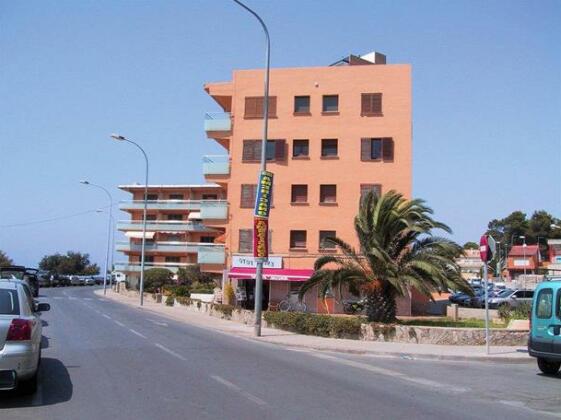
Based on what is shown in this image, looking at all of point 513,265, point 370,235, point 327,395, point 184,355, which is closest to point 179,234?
point 513,265

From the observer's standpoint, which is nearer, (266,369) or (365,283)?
(266,369)

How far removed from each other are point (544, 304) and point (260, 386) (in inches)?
284

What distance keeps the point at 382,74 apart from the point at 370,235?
71.9 feet

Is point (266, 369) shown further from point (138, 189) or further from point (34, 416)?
point (138, 189)

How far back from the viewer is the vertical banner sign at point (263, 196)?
2214 centimetres

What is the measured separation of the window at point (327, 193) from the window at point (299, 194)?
1045mm

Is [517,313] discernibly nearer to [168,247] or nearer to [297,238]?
[297,238]

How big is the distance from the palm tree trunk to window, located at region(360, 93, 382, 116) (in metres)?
21.5

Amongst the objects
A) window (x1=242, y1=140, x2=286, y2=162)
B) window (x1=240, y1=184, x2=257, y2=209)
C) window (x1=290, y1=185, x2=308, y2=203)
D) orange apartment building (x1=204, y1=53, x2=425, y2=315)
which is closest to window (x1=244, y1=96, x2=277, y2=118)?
orange apartment building (x1=204, y1=53, x2=425, y2=315)

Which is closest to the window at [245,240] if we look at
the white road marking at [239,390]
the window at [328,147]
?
the window at [328,147]

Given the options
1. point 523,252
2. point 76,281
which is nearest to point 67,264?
point 76,281

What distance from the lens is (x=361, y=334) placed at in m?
20.2

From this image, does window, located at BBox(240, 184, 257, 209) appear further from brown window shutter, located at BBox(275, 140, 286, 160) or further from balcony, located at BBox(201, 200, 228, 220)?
brown window shutter, located at BBox(275, 140, 286, 160)

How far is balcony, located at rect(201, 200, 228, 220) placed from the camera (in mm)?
43287
